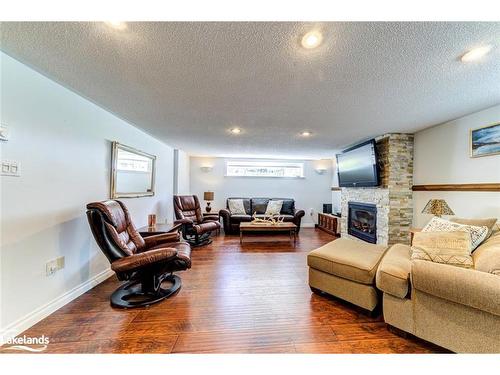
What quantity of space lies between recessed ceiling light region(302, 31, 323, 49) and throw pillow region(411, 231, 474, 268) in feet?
6.08

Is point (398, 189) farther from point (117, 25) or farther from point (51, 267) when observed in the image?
point (51, 267)

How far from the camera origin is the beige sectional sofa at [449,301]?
124 centimetres

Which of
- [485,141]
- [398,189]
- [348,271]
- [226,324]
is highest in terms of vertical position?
[485,141]

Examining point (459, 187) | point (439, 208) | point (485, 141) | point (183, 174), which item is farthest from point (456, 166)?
point (183, 174)

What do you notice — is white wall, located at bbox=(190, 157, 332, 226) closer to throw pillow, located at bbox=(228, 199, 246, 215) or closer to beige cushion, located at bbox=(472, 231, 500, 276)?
throw pillow, located at bbox=(228, 199, 246, 215)

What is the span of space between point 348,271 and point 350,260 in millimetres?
109

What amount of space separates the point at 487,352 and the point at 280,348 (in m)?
1.30

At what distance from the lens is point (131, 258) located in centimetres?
184

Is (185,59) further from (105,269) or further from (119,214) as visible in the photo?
(105,269)

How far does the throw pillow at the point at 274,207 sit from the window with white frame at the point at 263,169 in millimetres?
1010

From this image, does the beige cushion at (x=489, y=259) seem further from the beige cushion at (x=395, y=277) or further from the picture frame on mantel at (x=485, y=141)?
the picture frame on mantel at (x=485, y=141)

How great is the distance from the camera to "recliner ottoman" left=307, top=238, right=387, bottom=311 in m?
1.83

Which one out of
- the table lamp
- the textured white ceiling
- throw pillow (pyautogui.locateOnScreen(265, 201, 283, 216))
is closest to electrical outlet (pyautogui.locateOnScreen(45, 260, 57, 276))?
the textured white ceiling

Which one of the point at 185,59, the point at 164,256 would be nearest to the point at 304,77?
the point at 185,59
